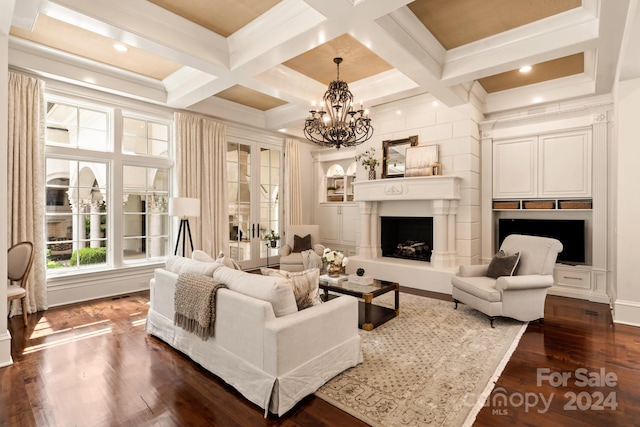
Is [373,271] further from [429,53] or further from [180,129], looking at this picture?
[180,129]

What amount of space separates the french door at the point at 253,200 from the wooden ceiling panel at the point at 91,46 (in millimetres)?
2081

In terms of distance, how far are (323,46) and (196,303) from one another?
312 cm

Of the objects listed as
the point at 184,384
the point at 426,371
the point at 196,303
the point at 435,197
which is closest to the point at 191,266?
the point at 196,303

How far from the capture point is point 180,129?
542 centimetres

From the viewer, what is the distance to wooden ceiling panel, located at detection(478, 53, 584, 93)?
4215 millimetres

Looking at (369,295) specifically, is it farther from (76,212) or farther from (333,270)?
(76,212)

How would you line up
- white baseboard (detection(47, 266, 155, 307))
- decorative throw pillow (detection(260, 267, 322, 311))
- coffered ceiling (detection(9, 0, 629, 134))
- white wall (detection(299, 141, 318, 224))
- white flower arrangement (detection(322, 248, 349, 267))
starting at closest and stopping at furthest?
decorative throw pillow (detection(260, 267, 322, 311)), coffered ceiling (detection(9, 0, 629, 134)), white flower arrangement (detection(322, 248, 349, 267)), white baseboard (detection(47, 266, 155, 307)), white wall (detection(299, 141, 318, 224))

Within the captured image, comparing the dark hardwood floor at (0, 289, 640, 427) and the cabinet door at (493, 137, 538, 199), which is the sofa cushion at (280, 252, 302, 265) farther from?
the cabinet door at (493, 137, 538, 199)

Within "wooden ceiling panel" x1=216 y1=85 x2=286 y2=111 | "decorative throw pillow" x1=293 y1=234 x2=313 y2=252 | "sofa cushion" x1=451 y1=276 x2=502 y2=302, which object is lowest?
"sofa cushion" x1=451 y1=276 x2=502 y2=302

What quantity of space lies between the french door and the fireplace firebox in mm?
2436

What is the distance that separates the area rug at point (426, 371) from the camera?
2.11 m

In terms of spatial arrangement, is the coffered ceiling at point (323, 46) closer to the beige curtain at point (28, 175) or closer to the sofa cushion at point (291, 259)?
the beige curtain at point (28, 175)

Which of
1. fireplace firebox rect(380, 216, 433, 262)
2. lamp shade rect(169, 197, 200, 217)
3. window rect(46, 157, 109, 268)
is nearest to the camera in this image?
window rect(46, 157, 109, 268)

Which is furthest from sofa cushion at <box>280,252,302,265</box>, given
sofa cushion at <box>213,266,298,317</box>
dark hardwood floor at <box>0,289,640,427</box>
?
sofa cushion at <box>213,266,298,317</box>
